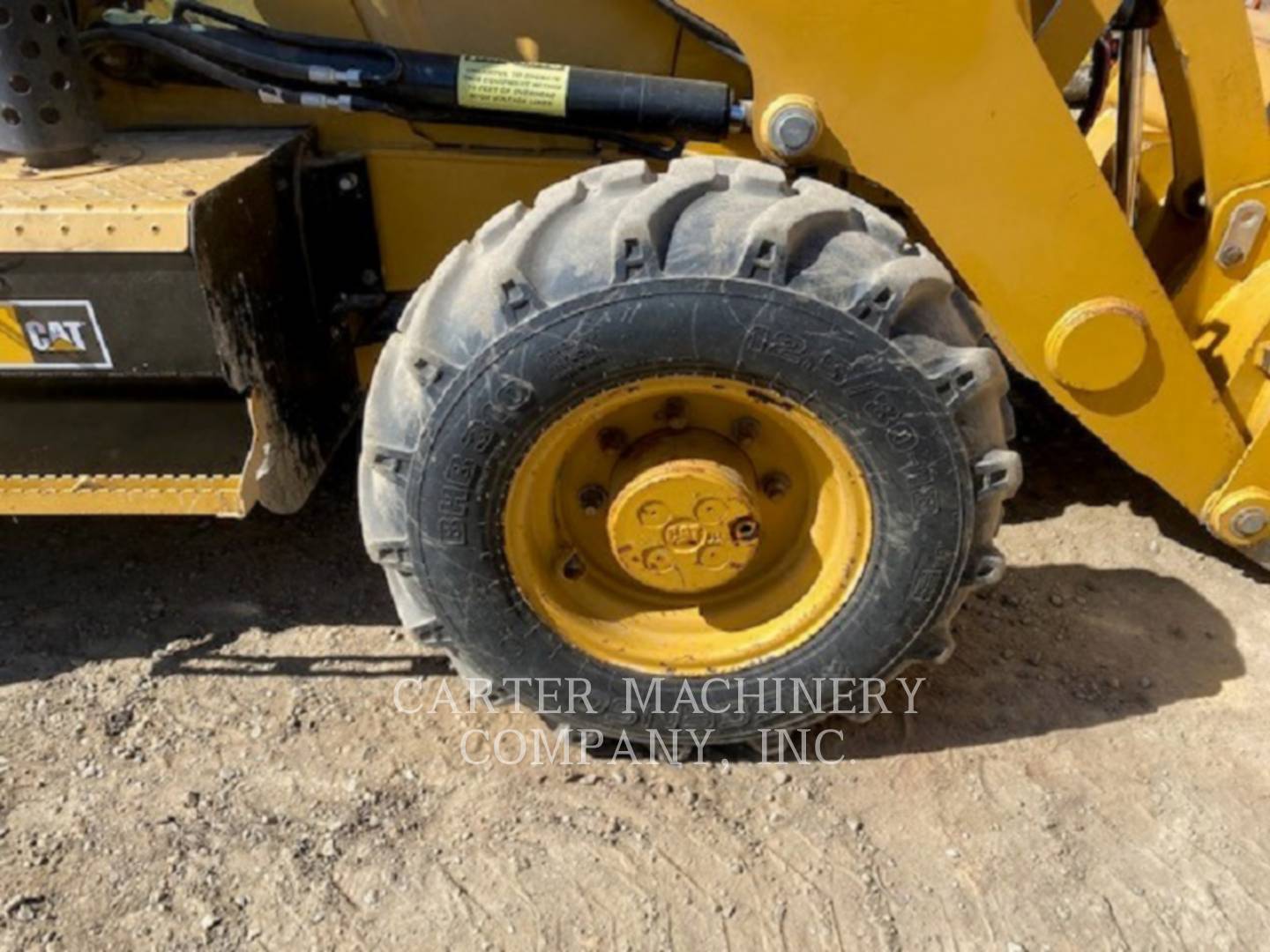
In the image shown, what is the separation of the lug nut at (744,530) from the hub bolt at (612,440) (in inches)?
12.4

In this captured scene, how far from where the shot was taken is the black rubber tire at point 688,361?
211cm

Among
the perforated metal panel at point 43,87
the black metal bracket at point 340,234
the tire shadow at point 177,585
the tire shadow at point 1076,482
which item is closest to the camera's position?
the perforated metal panel at point 43,87

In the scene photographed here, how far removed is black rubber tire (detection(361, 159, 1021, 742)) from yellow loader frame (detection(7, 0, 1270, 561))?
228 mm

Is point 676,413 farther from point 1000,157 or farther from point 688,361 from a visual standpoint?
point 1000,157

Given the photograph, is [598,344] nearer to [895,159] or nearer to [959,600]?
[895,159]

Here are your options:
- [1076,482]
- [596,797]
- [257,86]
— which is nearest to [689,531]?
[596,797]

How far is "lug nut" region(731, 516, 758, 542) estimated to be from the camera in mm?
2400

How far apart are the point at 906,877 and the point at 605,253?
1423 millimetres

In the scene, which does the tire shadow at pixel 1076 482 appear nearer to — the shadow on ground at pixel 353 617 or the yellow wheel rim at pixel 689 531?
the shadow on ground at pixel 353 617

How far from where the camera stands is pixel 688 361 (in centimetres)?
216

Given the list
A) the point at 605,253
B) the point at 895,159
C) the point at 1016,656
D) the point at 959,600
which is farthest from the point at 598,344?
the point at 1016,656

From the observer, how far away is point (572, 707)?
2.47m

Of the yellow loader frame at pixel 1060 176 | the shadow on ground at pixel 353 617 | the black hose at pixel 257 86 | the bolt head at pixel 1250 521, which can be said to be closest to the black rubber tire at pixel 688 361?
the yellow loader frame at pixel 1060 176

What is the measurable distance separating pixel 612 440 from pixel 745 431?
0.29 m
